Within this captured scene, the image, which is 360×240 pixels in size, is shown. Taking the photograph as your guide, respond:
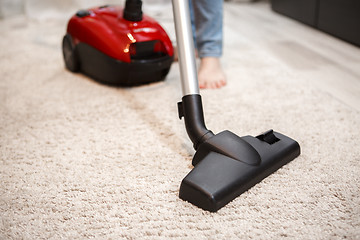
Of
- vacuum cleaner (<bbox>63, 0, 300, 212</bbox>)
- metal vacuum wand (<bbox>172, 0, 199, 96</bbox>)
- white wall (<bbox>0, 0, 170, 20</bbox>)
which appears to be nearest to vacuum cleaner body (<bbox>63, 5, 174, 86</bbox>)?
vacuum cleaner (<bbox>63, 0, 300, 212</bbox>)

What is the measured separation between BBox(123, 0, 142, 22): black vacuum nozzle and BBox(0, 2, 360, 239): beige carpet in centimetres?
19

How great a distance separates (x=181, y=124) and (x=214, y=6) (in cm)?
45

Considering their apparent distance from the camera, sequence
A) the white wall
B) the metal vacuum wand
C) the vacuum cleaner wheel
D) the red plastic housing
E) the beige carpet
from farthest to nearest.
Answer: the white wall → the vacuum cleaner wheel → the red plastic housing → the metal vacuum wand → the beige carpet

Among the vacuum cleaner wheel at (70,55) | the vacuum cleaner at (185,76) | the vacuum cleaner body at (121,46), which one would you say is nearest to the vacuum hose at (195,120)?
the vacuum cleaner at (185,76)

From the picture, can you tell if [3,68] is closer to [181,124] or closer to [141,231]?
[181,124]

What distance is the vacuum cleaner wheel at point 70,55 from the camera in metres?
1.12

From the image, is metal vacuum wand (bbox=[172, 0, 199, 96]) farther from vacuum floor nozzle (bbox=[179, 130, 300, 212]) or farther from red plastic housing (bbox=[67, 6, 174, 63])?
red plastic housing (bbox=[67, 6, 174, 63])

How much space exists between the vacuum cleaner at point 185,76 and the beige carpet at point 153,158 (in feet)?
0.11

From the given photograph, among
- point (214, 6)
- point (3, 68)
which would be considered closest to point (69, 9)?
point (3, 68)

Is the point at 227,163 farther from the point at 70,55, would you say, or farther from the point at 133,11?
the point at 70,55

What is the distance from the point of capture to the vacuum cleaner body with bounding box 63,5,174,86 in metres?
0.98

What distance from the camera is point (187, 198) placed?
0.59m

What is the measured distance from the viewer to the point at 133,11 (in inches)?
39.4

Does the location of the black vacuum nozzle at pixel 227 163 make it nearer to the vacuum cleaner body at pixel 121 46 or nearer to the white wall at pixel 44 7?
the vacuum cleaner body at pixel 121 46
